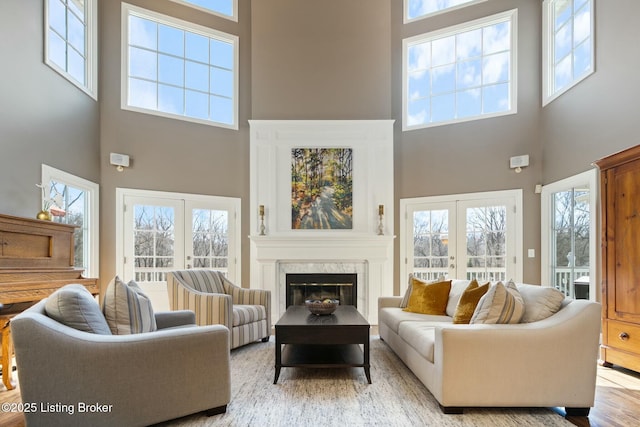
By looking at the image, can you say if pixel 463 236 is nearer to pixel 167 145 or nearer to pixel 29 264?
pixel 167 145

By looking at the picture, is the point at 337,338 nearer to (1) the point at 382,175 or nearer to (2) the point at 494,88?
(1) the point at 382,175

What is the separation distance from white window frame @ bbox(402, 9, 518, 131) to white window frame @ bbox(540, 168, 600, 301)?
4.14 feet

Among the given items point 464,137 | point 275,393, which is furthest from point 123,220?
point 464,137

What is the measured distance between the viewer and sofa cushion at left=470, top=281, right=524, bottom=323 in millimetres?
2703

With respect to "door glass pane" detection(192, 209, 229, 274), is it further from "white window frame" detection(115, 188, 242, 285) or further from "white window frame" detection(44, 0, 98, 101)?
"white window frame" detection(44, 0, 98, 101)

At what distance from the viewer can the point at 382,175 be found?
597 centimetres

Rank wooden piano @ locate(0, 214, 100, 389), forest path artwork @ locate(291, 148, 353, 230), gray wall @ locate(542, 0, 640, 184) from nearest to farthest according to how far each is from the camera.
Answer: wooden piano @ locate(0, 214, 100, 389) < gray wall @ locate(542, 0, 640, 184) < forest path artwork @ locate(291, 148, 353, 230)

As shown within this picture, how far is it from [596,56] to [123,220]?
19.5 feet

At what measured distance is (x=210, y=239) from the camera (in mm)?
5941

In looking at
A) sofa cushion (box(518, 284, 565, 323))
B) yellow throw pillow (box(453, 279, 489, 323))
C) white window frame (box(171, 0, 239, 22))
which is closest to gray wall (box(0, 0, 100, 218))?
white window frame (box(171, 0, 239, 22))

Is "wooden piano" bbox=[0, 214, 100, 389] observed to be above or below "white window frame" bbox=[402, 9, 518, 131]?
below

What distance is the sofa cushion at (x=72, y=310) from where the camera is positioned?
85.5 inches

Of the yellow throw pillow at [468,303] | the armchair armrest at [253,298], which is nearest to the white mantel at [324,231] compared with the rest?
the armchair armrest at [253,298]

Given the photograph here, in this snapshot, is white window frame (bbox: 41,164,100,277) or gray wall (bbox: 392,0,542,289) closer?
white window frame (bbox: 41,164,100,277)
